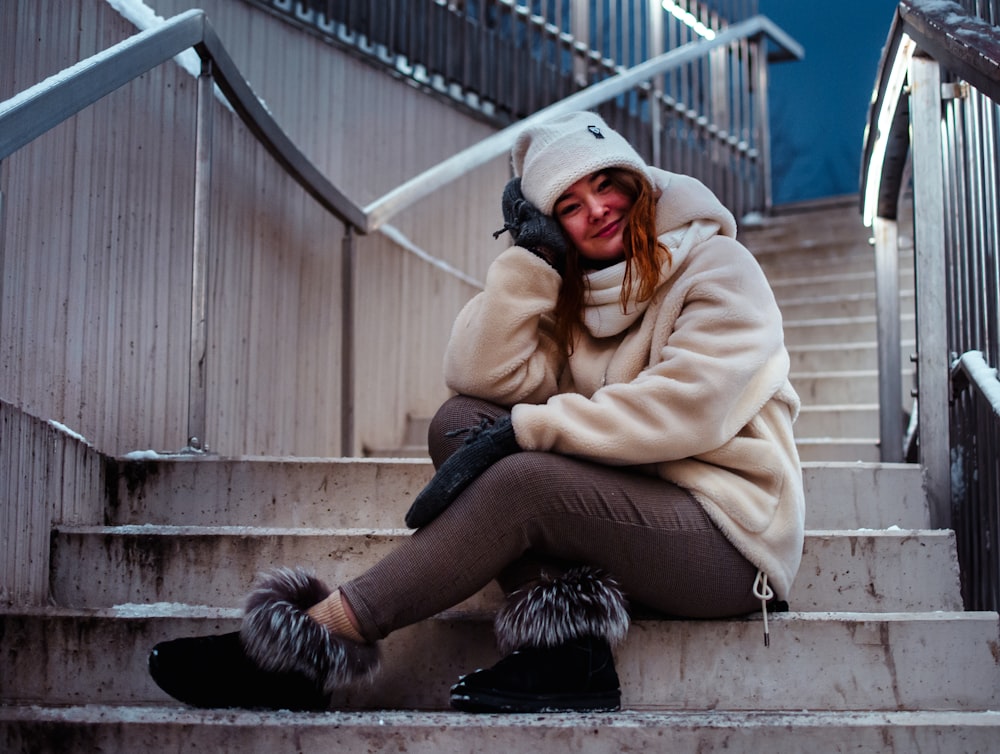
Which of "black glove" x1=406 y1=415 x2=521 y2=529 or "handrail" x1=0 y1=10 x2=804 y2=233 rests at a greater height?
"handrail" x1=0 y1=10 x2=804 y2=233

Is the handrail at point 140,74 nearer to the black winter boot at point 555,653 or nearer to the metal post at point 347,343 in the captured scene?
the metal post at point 347,343

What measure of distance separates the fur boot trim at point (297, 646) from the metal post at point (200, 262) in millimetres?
912

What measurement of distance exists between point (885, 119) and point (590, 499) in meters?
1.43

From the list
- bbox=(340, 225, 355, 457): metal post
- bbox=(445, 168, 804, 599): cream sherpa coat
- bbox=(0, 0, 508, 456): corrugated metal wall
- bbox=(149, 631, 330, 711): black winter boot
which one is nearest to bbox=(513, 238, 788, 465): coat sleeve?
bbox=(445, 168, 804, 599): cream sherpa coat

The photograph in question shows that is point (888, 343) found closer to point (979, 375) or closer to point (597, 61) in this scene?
point (979, 375)

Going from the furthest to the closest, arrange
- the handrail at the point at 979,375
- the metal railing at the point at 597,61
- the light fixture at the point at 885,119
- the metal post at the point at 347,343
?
the metal railing at the point at 597,61, the metal post at the point at 347,343, the light fixture at the point at 885,119, the handrail at the point at 979,375

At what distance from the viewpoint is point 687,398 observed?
1.57 meters

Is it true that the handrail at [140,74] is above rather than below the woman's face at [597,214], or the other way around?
above

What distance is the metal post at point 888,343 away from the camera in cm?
269

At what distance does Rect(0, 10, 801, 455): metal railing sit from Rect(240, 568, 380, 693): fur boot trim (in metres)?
0.74

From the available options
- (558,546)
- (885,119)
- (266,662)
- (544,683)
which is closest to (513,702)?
(544,683)

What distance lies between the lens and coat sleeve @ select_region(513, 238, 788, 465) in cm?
158

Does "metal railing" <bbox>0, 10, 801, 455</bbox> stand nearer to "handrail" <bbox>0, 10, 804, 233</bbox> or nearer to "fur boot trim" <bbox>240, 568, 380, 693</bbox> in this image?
"handrail" <bbox>0, 10, 804, 233</bbox>

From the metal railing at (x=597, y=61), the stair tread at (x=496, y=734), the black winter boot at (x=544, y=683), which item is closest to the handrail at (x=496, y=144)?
the metal railing at (x=597, y=61)
